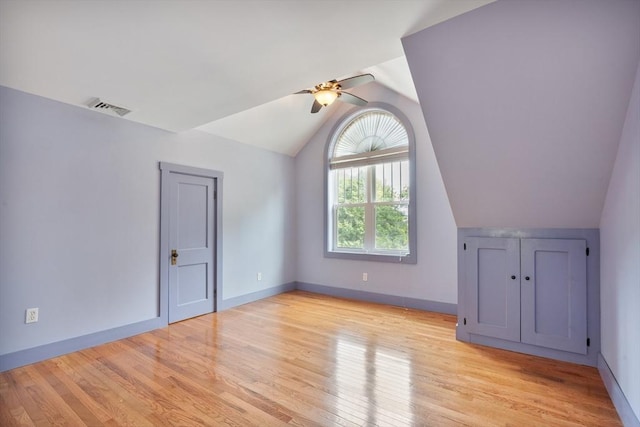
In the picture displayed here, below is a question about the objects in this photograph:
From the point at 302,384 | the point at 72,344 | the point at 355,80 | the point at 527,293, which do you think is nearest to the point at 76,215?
the point at 72,344

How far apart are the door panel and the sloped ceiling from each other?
10.3ft

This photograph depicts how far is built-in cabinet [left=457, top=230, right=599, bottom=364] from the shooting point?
8.95ft

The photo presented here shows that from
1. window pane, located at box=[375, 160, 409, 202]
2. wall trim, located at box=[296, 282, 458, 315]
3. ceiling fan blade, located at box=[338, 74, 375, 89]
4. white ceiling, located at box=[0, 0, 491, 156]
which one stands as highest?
ceiling fan blade, located at box=[338, 74, 375, 89]

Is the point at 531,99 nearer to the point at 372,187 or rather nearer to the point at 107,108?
the point at 372,187

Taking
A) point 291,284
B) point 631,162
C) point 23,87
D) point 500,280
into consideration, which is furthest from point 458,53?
point 291,284

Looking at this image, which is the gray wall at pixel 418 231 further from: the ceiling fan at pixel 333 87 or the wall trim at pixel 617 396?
the wall trim at pixel 617 396

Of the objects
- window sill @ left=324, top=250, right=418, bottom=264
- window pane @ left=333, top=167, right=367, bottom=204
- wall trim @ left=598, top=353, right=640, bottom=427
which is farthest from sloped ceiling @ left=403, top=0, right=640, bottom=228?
window pane @ left=333, top=167, right=367, bottom=204

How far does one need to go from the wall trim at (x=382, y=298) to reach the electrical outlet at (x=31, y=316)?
375 centimetres

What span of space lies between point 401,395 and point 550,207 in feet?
6.63

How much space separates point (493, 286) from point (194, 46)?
339 cm

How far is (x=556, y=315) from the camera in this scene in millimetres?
2814

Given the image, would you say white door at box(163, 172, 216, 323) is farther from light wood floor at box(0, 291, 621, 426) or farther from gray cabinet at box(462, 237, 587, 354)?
gray cabinet at box(462, 237, 587, 354)

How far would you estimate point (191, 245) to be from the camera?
4188mm

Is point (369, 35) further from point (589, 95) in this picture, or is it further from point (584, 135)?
point (584, 135)
